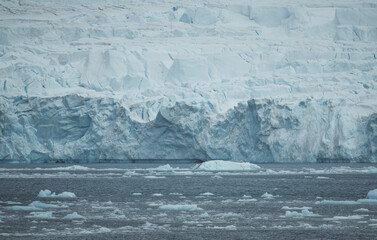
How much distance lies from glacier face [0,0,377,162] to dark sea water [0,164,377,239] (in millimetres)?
7900

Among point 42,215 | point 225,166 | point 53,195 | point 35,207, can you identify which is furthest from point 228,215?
point 225,166

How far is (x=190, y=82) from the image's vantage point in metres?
50.5

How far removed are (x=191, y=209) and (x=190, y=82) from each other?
1266 inches

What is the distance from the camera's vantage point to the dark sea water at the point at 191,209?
14453 mm

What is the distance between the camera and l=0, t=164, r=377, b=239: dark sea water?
14.5m

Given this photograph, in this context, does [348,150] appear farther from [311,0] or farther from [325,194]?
[311,0]

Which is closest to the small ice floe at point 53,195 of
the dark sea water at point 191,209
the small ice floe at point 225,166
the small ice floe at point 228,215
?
the dark sea water at point 191,209

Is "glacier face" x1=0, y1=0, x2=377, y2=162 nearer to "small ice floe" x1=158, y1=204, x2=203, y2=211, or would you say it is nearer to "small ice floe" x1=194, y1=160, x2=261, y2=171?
"small ice floe" x1=194, y1=160, x2=261, y2=171

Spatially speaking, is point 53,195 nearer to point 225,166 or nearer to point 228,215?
point 228,215

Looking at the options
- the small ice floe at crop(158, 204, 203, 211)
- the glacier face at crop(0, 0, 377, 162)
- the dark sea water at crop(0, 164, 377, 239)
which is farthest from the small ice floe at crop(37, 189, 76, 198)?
the glacier face at crop(0, 0, 377, 162)

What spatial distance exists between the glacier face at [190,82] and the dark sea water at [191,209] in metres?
7.90

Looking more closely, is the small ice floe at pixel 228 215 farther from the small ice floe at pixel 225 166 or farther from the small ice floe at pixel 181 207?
the small ice floe at pixel 225 166

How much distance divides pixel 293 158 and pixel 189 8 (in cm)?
3427

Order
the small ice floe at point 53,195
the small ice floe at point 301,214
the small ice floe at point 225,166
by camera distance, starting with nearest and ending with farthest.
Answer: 1. the small ice floe at point 301,214
2. the small ice floe at point 53,195
3. the small ice floe at point 225,166
